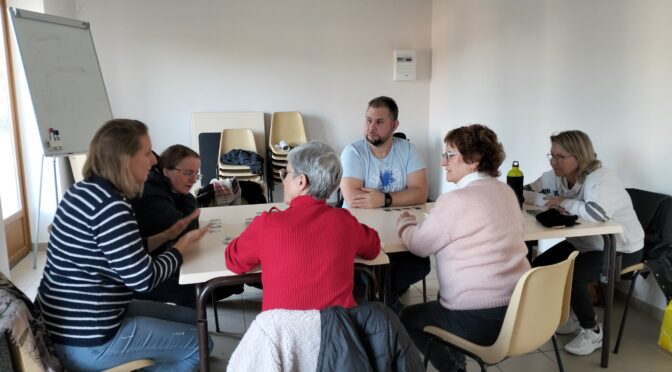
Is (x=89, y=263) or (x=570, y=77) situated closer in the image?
(x=89, y=263)

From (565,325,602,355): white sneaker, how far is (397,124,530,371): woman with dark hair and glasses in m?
1.05

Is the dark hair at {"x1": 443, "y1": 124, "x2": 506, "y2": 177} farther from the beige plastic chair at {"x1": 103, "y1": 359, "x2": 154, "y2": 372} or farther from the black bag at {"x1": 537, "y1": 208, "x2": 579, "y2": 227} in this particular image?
the beige plastic chair at {"x1": 103, "y1": 359, "x2": 154, "y2": 372}

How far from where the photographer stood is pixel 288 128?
564 cm

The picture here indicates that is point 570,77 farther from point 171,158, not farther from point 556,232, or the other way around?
point 171,158

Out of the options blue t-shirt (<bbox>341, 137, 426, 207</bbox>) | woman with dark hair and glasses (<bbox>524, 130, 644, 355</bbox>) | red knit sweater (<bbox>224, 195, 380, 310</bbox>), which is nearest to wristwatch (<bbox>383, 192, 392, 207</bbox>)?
blue t-shirt (<bbox>341, 137, 426, 207</bbox>)

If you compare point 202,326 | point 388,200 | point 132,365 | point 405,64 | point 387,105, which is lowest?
point 132,365

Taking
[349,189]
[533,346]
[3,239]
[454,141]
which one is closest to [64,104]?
[3,239]

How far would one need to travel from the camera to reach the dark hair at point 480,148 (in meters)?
1.91

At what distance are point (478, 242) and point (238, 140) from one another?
13.5 ft

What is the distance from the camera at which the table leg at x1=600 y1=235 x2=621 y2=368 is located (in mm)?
2260

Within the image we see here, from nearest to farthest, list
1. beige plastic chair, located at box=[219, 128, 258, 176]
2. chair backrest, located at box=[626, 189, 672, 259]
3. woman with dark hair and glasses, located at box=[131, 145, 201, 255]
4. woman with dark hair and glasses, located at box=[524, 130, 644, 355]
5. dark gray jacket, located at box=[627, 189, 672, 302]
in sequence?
woman with dark hair and glasses, located at box=[131, 145, 201, 255] < woman with dark hair and glasses, located at box=[524, 130, 644, 355] < dark gray jacket, located at box=[627, 189, 672, 302] < chair backrest, located at box=[626, 189, 672, 259] < beige plastic chair, located at box=[219, 128, 258, 176]

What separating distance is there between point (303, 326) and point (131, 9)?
5.01 metres

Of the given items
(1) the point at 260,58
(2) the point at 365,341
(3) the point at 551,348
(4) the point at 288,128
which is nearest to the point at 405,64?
(4) the point at 288,128

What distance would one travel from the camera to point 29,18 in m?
3.40
